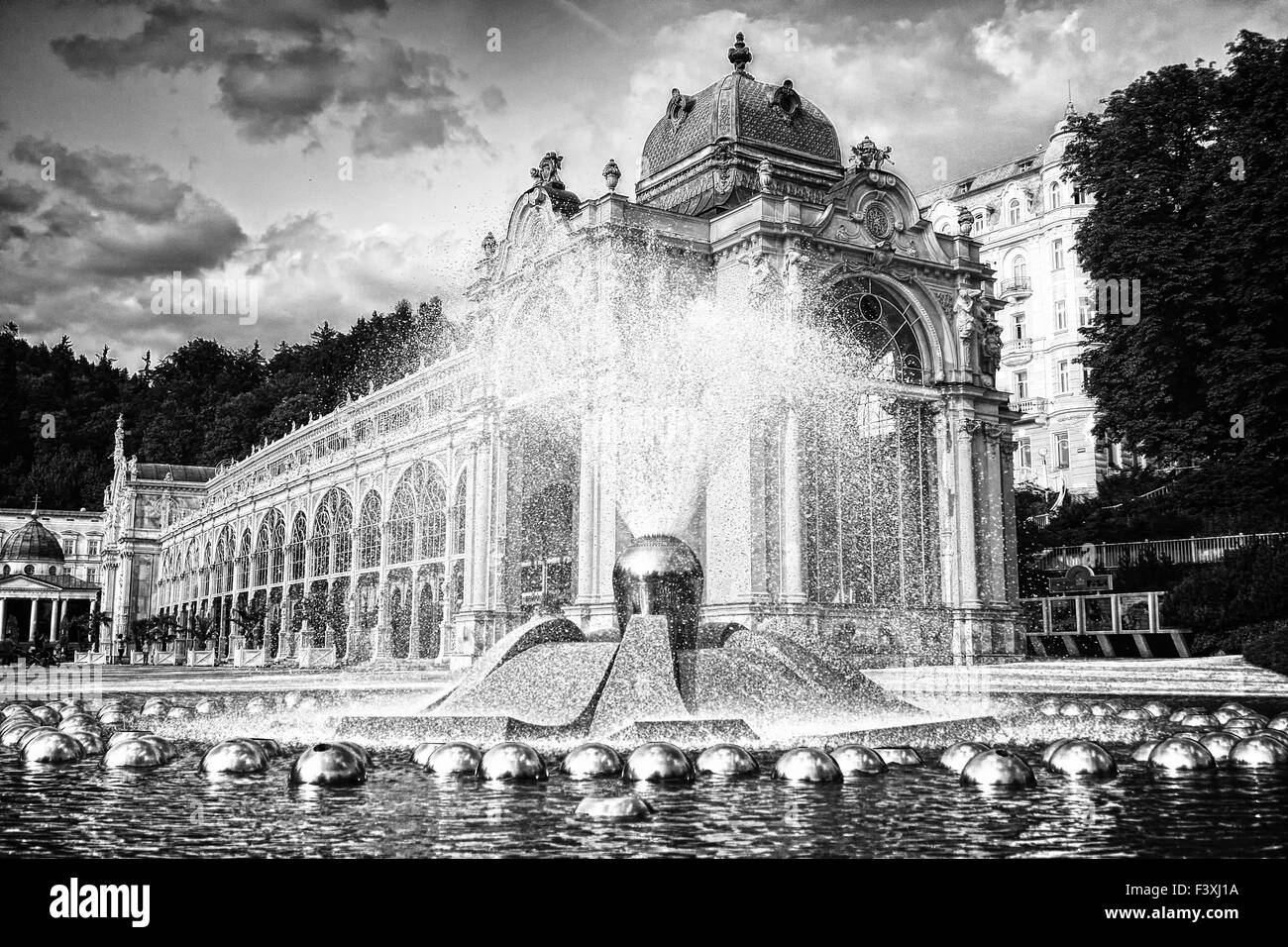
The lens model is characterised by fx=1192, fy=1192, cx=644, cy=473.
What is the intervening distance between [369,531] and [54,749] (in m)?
44.9

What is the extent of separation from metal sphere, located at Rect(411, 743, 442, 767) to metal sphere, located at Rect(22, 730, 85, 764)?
149 inches

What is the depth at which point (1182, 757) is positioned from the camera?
488 inches

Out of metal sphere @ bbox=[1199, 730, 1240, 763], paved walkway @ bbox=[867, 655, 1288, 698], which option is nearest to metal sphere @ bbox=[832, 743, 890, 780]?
metal sphere @ bbox=[1199, 730, 1240, 763]

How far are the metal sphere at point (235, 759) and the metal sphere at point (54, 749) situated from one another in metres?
1.89

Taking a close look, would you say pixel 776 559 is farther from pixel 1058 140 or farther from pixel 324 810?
pixel 1058 140

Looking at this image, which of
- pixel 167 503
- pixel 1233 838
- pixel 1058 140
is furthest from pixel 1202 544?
pixel 167 503

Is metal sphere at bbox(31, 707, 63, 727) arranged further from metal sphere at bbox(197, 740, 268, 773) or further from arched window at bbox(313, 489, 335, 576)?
arched window at bbox(313, 489, 335, 576)

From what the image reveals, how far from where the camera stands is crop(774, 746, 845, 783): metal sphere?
1153 centimetres

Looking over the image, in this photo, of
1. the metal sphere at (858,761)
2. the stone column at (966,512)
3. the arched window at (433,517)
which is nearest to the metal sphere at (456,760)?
the metal sphere at (858,761)

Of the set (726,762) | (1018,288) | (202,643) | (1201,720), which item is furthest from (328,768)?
(202,643)

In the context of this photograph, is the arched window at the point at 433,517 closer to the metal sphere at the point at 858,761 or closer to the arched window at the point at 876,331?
the arched window at the point at 876,331

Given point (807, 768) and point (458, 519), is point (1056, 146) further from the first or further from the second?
point (807, 768)

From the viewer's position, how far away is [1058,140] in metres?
74.6

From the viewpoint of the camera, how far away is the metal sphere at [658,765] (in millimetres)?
11273
